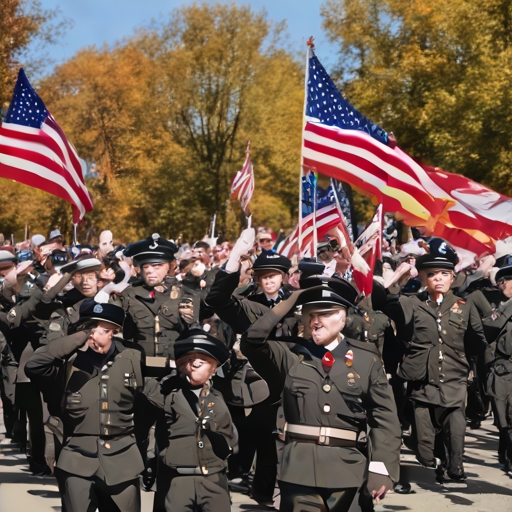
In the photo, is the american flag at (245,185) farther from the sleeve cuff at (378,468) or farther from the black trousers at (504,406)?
the sleeve cuff at (378,468)

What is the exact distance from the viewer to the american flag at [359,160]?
9.02m

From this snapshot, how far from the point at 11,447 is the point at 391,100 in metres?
28.8

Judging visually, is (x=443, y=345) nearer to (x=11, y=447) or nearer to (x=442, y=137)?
(x=11, y=447)

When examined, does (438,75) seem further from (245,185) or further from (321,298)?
(321,298)

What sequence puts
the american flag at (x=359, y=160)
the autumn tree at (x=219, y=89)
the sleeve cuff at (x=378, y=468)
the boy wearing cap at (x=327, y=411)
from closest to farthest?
1. the sleeve cuff at (x=378, y=468)
2. the boy wearing cap at (x=327, y=411)
3. the american flag at (x=359, y=160)
4. the autumn tree at (x=219, y=89)

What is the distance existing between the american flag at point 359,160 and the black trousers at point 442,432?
1964mm

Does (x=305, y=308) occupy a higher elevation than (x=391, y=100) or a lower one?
lower

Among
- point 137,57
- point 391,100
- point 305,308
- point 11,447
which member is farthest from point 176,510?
point 137,57

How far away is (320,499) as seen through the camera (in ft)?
16.0

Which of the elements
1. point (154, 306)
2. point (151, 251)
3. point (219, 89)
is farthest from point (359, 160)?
point (219, 89)

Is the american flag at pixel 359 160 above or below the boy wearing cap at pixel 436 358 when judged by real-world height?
above

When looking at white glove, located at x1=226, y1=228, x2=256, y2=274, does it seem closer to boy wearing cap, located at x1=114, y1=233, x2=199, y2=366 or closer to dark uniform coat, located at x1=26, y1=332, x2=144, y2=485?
dark uniform coat, located at x1=26, y1=332, x2=144, y2=485

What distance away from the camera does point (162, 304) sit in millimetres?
8141

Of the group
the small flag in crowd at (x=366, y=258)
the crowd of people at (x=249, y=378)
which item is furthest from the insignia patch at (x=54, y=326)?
the small flag in crowd at (x=366, y=258)
